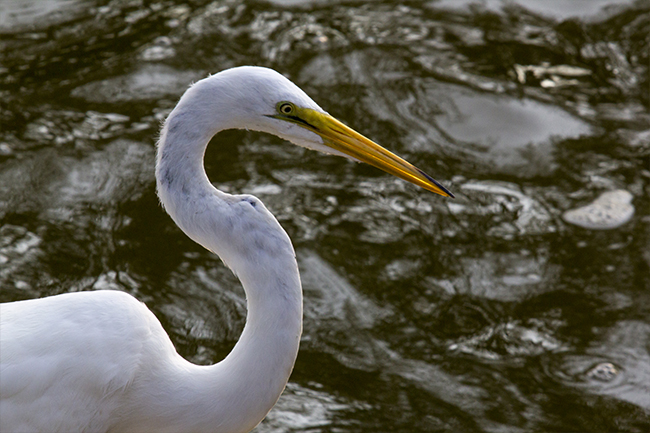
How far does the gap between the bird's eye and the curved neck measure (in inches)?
8.9

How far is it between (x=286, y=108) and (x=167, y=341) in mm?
975

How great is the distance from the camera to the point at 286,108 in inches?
107

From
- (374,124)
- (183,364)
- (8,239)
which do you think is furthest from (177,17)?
(183,364)

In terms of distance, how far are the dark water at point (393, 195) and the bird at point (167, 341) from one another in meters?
1.24

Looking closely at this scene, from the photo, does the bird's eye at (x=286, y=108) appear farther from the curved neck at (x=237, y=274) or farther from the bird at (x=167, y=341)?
the curved neck at (x=237, y=274)

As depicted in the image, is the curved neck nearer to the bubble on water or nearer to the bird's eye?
the bird's eye

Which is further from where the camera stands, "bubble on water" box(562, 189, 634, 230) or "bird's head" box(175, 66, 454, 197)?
"bubble on water" box(562, 189, 634, 230)

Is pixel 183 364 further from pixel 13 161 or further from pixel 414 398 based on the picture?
pixel 13 161

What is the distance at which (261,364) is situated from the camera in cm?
274

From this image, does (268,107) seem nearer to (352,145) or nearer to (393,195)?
(352,145)

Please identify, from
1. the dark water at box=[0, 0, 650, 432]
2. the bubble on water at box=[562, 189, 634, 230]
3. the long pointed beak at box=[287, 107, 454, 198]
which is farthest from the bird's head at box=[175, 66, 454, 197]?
the bubble on water at box=[562, 189, 634, 230]

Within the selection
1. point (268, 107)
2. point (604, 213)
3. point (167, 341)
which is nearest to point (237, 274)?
point (167, 341)

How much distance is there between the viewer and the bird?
2.67 metres

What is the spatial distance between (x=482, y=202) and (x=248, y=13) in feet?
9.21
